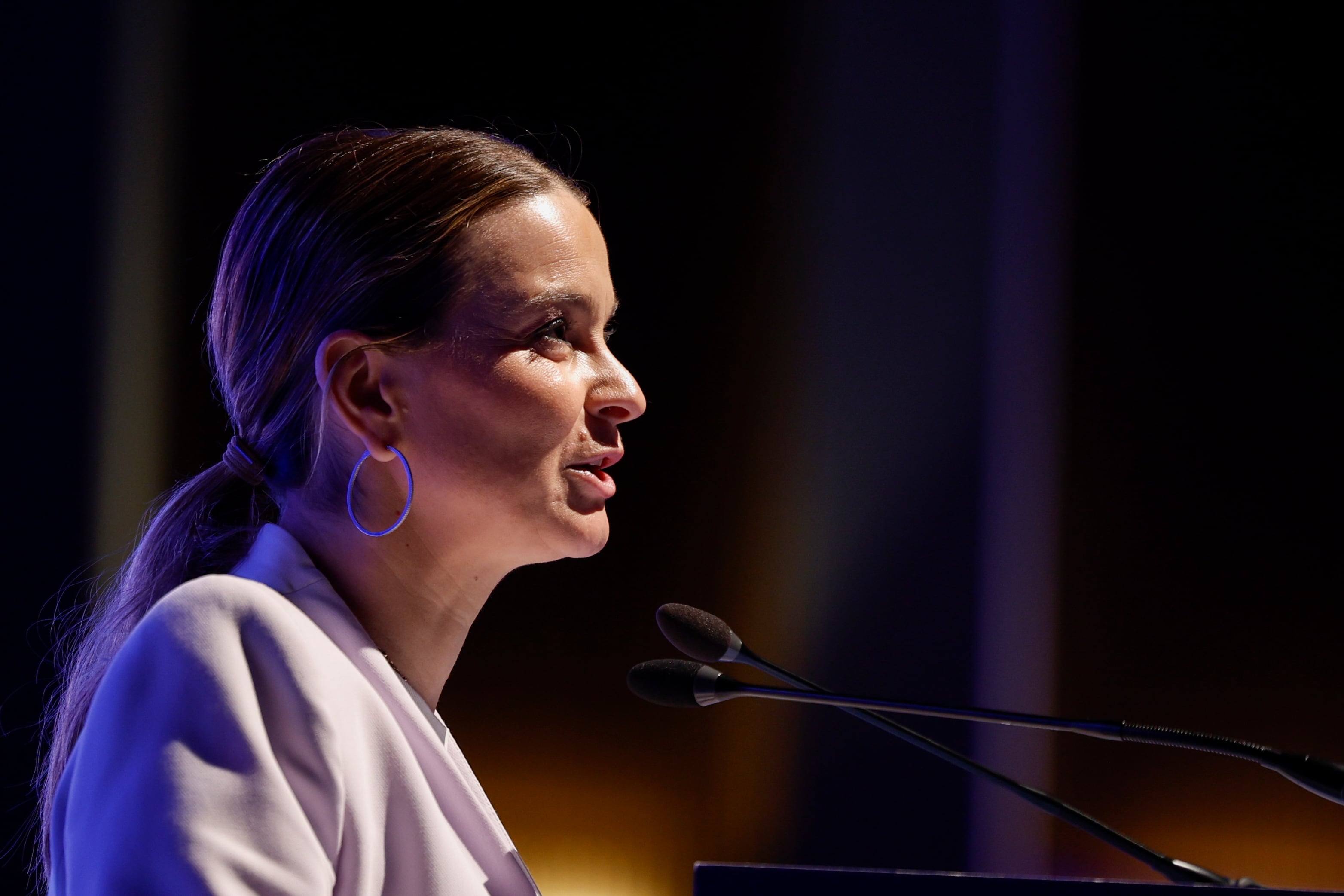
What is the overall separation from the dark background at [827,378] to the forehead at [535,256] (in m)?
0.78

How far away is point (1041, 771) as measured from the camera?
1831 millimetres

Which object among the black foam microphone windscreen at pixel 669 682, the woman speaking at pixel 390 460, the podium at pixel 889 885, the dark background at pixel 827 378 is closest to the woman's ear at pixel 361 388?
the woman speaking at pixel 390 460

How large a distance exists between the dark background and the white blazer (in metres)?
1.01

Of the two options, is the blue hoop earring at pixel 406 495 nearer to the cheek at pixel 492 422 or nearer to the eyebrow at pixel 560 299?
the cheek at pixel 492 422

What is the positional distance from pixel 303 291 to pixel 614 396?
307 millimetres

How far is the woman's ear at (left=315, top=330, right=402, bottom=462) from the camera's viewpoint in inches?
38.8

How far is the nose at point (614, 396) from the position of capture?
1038 mm

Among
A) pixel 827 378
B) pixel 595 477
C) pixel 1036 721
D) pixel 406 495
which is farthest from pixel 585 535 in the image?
pixel 827 378

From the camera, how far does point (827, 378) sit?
1973 millimetres

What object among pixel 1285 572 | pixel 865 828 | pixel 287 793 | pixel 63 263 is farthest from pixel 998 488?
pixel 63 263

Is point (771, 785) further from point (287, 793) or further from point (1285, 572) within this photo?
point (287, 793)

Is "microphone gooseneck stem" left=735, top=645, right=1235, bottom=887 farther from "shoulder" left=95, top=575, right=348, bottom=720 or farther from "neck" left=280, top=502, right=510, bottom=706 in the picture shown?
"shoulder" left=95, top=575, right=348, bottom=720

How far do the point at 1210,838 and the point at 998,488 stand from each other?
660mm

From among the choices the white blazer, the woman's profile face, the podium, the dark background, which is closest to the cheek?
the woman's profile face
